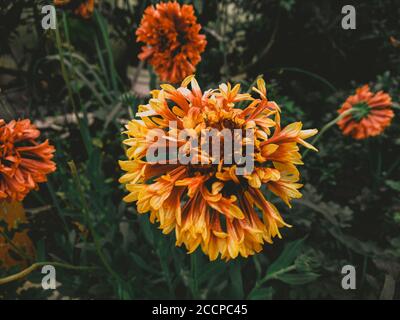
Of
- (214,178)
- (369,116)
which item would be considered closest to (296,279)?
(214,178)

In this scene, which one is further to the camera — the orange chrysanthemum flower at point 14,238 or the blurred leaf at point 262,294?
the orange chrysanthemum flower at point 14,238

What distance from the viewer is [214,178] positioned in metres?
0.54

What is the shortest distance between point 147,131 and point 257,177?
0.48 ft

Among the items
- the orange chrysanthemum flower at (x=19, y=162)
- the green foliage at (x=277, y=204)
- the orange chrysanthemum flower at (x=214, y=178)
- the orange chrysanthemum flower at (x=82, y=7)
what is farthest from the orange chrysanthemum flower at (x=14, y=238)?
the orange chrysanthemum flower at (x=214, y=178)

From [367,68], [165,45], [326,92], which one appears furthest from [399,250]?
[367,68]

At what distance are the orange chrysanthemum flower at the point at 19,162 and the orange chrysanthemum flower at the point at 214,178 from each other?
25 cm

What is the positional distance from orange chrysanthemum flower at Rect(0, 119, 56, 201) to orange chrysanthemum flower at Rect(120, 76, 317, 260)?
0.25 meters

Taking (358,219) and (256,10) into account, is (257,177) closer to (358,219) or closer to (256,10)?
(358,219)

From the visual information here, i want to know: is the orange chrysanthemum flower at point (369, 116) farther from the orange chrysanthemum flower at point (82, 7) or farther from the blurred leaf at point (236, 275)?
the orange chrysanthemum flower at point (82, 7)

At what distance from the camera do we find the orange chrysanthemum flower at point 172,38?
0.90 metres

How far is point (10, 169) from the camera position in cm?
69

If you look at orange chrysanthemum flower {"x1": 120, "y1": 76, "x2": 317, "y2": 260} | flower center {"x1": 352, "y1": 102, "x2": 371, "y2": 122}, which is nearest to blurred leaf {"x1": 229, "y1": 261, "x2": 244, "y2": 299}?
orange chrysanthemum flower {"x1": 120, "y1": 76, "x2": 317, "y2": 260}
